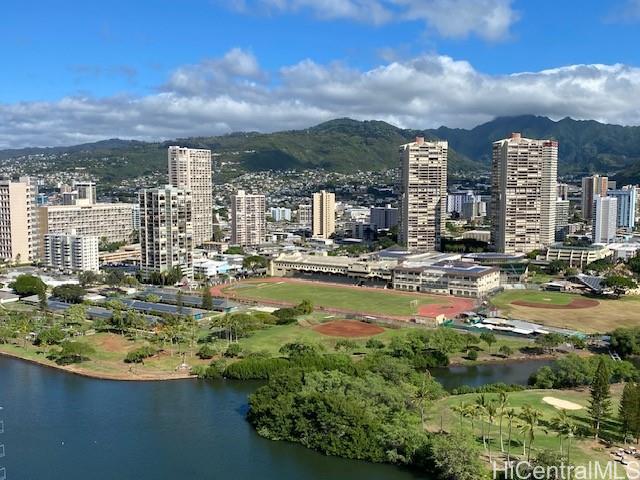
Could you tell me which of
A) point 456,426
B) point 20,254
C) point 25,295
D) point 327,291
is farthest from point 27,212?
point 456,426

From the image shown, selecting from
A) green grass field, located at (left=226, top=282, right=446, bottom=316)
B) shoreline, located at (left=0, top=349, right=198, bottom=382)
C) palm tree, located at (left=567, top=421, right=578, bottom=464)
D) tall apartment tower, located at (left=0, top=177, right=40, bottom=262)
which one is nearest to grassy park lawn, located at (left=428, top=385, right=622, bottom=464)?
palm tree, located at (left=567, top=421, right=578, bottom=464)

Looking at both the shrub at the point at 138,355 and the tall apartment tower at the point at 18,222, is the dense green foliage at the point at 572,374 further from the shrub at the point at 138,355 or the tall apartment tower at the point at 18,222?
the tall apartment tower at the point at 18,222

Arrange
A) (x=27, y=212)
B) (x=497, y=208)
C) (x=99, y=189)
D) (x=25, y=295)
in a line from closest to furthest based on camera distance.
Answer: (x=25, y=295) < (x=27, y=212) < (x=497, y=208) < (x=99, y=189)

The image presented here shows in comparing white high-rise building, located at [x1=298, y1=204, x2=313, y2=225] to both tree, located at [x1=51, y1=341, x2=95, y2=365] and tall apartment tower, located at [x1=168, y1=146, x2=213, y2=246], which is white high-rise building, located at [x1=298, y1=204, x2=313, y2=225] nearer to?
tall apartment tower, located at [x1=168, y1=146, x2=213, y2=246]

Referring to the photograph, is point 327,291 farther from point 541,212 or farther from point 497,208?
point 541,212

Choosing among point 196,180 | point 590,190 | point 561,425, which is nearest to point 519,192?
point 196,180

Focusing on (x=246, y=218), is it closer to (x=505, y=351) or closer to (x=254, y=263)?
(x=254, y=263)
